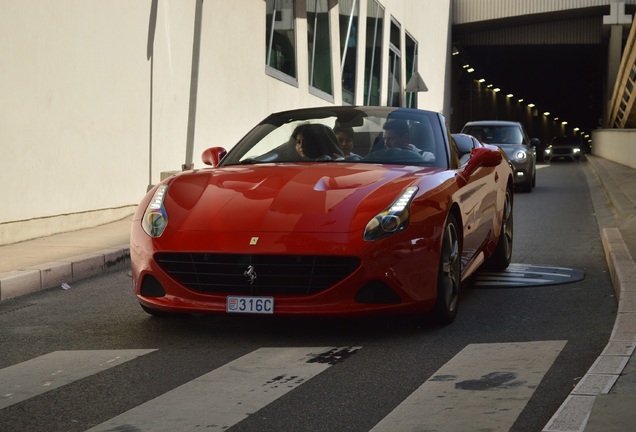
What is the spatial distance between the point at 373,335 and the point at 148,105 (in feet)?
30.9

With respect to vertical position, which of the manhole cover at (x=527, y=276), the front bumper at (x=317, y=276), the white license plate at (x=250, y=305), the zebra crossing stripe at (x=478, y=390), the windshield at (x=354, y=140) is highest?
the windshield at (x=354, y=140)

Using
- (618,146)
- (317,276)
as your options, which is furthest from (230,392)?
Answer: (618,146)

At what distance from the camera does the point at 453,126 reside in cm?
5678

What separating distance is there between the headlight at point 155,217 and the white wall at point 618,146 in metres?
24.0

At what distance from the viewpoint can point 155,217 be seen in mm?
7016

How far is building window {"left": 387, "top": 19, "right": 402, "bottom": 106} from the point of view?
128 feet

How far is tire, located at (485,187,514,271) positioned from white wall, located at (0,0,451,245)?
4.84 m

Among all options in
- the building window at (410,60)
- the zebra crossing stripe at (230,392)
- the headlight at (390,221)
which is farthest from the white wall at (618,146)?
the zebra crossing stripe at (230,392)

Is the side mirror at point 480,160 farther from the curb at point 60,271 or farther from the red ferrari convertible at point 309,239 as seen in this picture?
the curb at point 60,271

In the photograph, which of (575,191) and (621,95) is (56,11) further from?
(621,95)

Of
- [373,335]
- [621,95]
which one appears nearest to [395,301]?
[373,335]

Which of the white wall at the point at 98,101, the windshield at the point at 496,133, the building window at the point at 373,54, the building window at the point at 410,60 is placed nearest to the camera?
the white wall at the point at 98,101

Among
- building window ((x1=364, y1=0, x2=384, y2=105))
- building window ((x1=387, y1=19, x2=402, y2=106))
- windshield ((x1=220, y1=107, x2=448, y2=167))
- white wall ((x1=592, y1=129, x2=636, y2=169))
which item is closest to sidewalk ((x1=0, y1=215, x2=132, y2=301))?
windshield ((x1=220, y1=107, x2=448, y2=167))

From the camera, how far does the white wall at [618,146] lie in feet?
101
